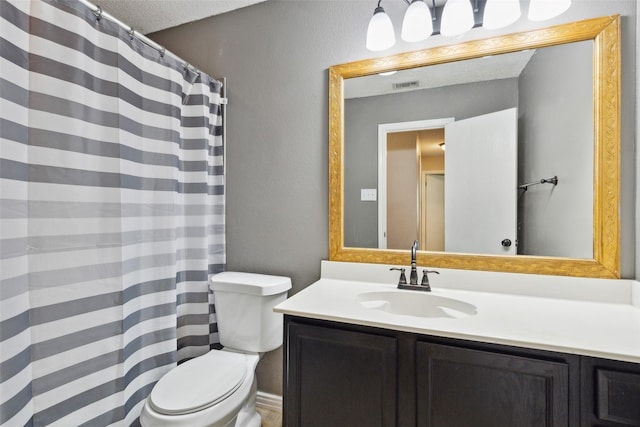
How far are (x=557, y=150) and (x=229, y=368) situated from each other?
5.66 ft

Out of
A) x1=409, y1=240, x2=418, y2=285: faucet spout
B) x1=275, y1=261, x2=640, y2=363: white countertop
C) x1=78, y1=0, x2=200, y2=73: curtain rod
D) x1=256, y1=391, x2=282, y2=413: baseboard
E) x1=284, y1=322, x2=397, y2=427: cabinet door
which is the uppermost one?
x1=78, y1=0, x2=200, y2=73: curtain rod

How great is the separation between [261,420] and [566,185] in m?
1.89

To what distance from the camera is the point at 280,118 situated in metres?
1.76

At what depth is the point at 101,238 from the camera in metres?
1.23

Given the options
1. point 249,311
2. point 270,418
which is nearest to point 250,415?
point 270,418

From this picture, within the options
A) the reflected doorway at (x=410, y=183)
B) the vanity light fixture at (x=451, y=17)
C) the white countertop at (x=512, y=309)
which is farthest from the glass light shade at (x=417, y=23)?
the white countertop at (x=512, y=309)

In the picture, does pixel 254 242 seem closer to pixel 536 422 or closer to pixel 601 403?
pixel 536 422

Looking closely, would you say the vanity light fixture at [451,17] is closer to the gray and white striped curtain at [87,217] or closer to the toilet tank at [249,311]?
the gray and white striped curtain at [87,217]

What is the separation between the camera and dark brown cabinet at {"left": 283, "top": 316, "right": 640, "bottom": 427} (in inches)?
33.9

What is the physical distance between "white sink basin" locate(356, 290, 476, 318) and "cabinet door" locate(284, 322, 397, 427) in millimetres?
290

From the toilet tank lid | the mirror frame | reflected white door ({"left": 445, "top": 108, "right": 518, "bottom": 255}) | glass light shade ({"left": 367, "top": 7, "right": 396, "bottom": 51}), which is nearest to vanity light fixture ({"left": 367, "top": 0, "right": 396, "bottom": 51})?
glass light shade ({"left": 367, "top": 7, "right": 396, "bottom": 51})

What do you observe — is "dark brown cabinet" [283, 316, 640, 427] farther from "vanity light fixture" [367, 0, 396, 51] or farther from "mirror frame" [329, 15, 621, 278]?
"vanity light fixture" [367, 0, 396, 51]

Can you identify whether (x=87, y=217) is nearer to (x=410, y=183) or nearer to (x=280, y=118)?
(x=280, y=118)

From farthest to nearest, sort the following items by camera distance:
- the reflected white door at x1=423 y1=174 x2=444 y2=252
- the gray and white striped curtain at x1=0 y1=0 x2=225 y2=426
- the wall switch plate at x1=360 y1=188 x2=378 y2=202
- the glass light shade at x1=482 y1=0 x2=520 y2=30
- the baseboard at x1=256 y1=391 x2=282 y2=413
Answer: the baseboard at x1=256 y1=391 x2=282 y2=413
the wall switch plate at x1=360 y1=188 x2=378 y2=202
the reflected white door at x1=423 y1=174 x2=444 y2=252
the glass light shade at x1=482 y1=0 x2=520 y2=30
the gray and white striped curtain at x1=0 y1=0 x2=225 y2=426
